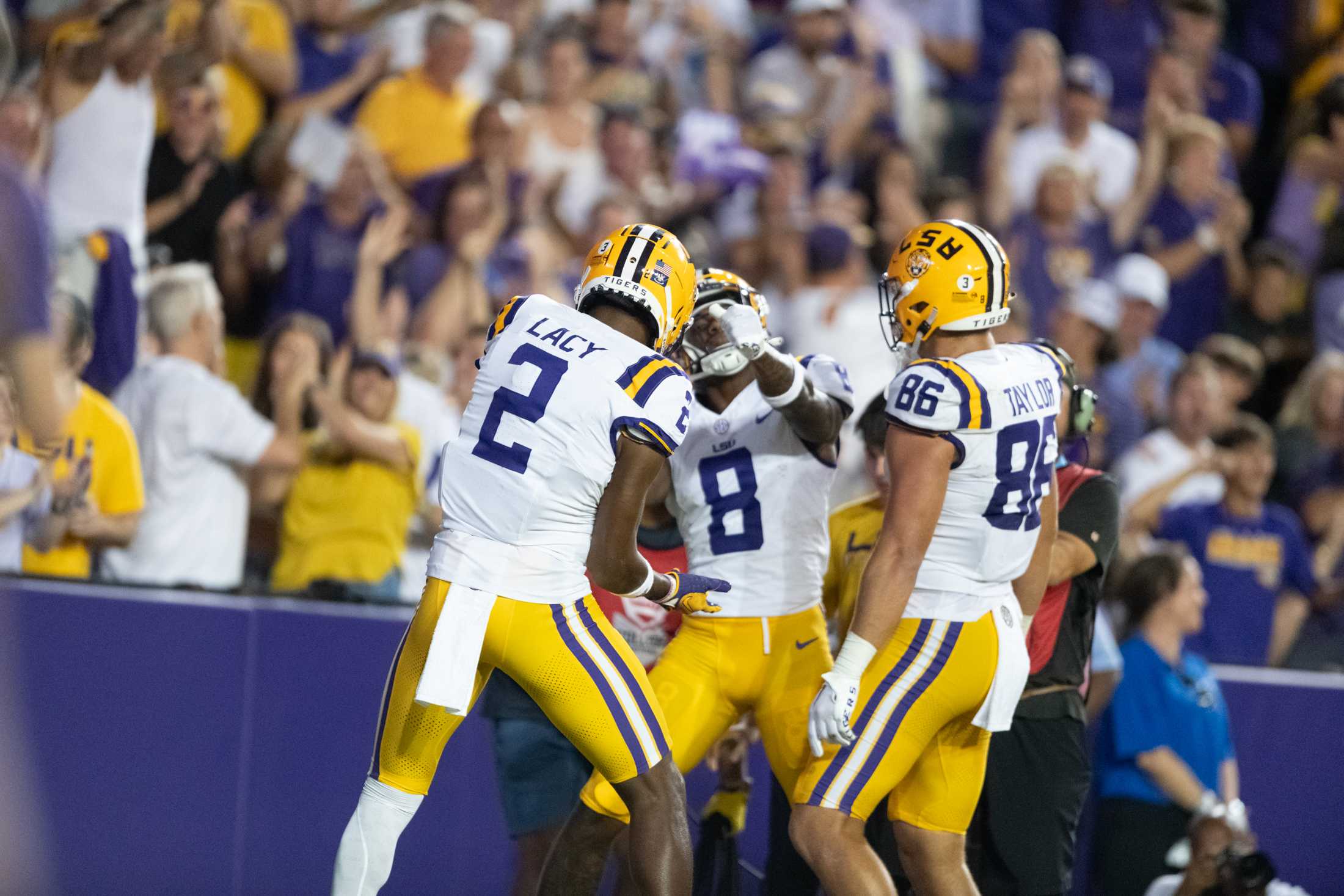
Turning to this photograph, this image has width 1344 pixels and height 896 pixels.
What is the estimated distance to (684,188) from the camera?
9.48 meters

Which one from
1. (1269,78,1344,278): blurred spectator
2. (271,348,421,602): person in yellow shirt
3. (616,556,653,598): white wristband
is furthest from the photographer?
(1269,78,1344,278): blurred spectator

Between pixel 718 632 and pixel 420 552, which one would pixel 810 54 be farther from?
pixel 718 632

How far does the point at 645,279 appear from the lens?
445 cm

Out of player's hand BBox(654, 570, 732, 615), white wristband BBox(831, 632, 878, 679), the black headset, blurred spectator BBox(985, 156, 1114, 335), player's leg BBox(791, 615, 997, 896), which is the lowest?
player's leg BBox(791, 615, 997, 896)

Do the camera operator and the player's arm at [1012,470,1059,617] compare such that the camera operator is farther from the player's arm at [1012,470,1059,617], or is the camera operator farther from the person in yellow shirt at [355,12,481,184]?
the person in yellow shirt at [355,12,481,184]

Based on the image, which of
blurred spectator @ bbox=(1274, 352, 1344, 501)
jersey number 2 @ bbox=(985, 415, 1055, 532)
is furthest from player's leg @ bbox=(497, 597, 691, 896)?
blurred spectator @ bbox=(1274, 352, 1344, 501)

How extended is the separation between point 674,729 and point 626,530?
79cm

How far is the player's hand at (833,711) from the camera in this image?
434cm

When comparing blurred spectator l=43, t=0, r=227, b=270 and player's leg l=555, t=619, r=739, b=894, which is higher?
blurred spectator l=43, t=0, r=227, b=270

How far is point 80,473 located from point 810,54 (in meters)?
5.87

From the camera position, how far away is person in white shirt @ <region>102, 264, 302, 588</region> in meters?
6.30

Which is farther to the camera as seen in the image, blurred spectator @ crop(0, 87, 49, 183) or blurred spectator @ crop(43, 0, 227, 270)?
blurred spectator @ crop(43, 0, 227, 270)

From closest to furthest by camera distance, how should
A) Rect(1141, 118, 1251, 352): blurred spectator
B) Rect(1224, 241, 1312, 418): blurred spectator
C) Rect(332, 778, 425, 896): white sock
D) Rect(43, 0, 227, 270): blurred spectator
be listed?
Rect(332, 778, 425, 896): white sock, Rect(43, 0, 227, 270): blurred spectator, Rect(1224, 241, 1312, 418): blurred spectator, Rect(1141, 118, 1251, 352): blurred spectator

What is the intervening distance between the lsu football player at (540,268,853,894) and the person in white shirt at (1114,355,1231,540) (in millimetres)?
3660
